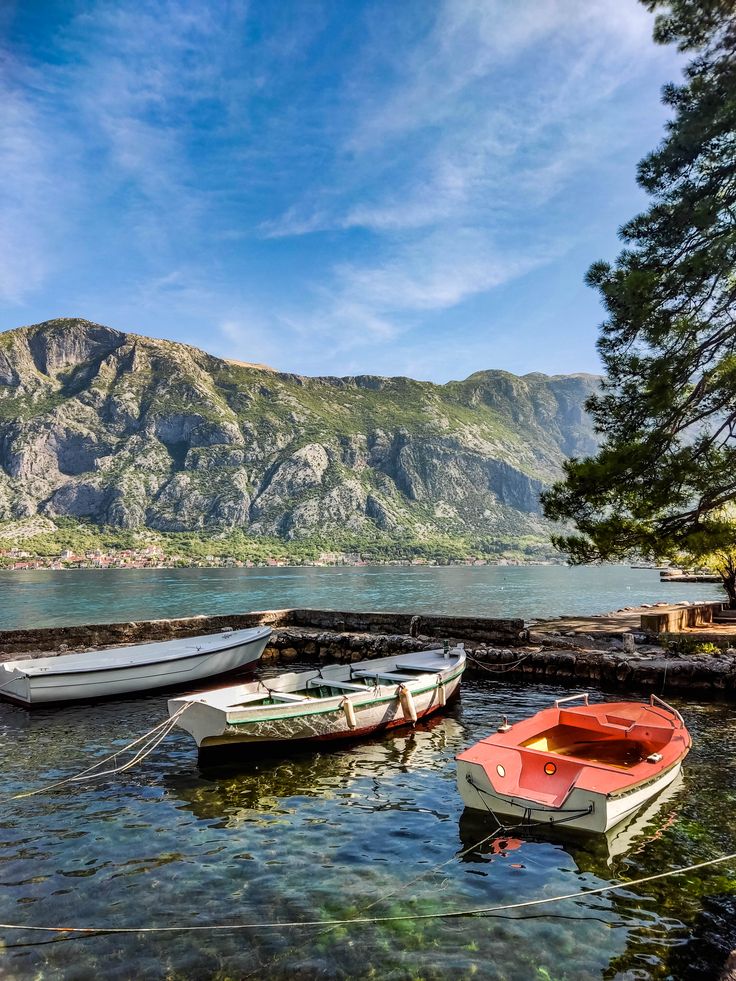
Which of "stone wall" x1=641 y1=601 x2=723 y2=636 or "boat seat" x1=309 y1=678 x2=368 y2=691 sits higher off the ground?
"stone wall" x1=641 y1=601 x2=723 y2=636

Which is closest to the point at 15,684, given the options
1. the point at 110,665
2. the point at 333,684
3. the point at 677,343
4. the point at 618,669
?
the point at 110,665

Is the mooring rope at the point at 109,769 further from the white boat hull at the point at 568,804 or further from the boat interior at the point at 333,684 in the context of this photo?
the white boat hull at the point at 568,804

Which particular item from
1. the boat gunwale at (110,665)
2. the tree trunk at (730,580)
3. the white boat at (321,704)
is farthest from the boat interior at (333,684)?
the tree trunk at (730,580)

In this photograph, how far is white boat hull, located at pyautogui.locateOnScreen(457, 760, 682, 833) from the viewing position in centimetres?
682

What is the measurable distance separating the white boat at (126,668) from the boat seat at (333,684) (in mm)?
4533

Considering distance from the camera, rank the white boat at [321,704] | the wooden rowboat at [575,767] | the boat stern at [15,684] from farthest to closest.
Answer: the boat stern at [15,684], the white boat at [321,704], the wooden rowboat at [575,767]

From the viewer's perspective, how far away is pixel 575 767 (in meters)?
7.61

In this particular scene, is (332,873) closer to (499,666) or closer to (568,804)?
(568,804)

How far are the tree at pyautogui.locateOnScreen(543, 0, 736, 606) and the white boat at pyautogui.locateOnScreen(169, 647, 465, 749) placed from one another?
5268 millimetres

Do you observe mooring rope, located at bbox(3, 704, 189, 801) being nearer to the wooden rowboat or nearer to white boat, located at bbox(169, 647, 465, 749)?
white boat, located at bbox(169, 647, 465, 749)

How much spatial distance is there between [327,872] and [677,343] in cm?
1216

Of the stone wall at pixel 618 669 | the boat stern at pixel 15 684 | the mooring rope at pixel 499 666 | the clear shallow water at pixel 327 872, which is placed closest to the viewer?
the clear shallow water at pixel 327 872

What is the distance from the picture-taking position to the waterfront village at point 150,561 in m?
148

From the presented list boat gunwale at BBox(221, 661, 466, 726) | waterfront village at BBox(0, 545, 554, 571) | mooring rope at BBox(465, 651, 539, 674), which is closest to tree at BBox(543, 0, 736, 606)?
mooring rope at BBox(465, 651, 539, 674)
